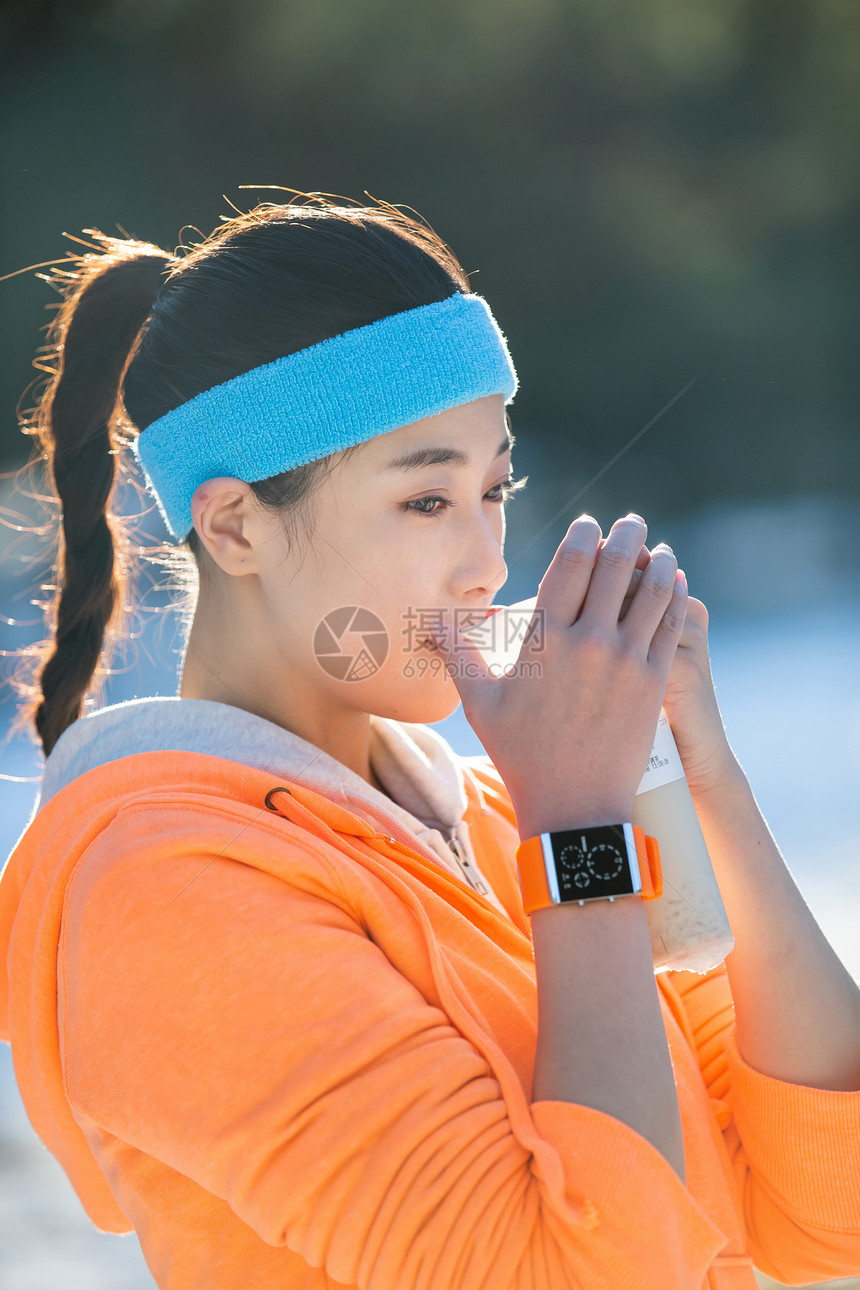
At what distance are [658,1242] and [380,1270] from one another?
17 centimetres

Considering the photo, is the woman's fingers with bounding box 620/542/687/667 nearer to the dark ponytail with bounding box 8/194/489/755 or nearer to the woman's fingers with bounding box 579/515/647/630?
the woman's fingers with bounding box 579/515/647/630

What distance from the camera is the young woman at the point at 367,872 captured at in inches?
22.8

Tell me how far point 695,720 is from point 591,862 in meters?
0.23

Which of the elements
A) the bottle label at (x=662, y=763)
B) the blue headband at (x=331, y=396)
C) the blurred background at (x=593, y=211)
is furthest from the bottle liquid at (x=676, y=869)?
the blurred background at (x=593, y=211)

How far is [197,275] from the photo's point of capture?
96 cm

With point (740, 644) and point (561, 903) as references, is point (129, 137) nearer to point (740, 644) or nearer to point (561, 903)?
point (740, 644)

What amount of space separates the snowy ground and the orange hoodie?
485mm

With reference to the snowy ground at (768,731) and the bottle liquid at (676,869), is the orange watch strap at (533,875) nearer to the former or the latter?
the bottle liquid at (676,869)

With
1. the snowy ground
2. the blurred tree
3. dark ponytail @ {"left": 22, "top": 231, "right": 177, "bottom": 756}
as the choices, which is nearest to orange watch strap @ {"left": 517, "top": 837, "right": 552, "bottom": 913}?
dark ponytail @ {"left": 22, "top": 231, "right": 177, "bottom": 756}

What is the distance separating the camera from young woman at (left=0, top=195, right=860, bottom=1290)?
580mm

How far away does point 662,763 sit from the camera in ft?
2.66

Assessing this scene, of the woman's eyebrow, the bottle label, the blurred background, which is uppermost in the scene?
the blurred background

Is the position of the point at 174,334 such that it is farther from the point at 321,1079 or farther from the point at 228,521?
the point at 321,1079

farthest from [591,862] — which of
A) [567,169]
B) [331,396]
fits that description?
[567,169]
